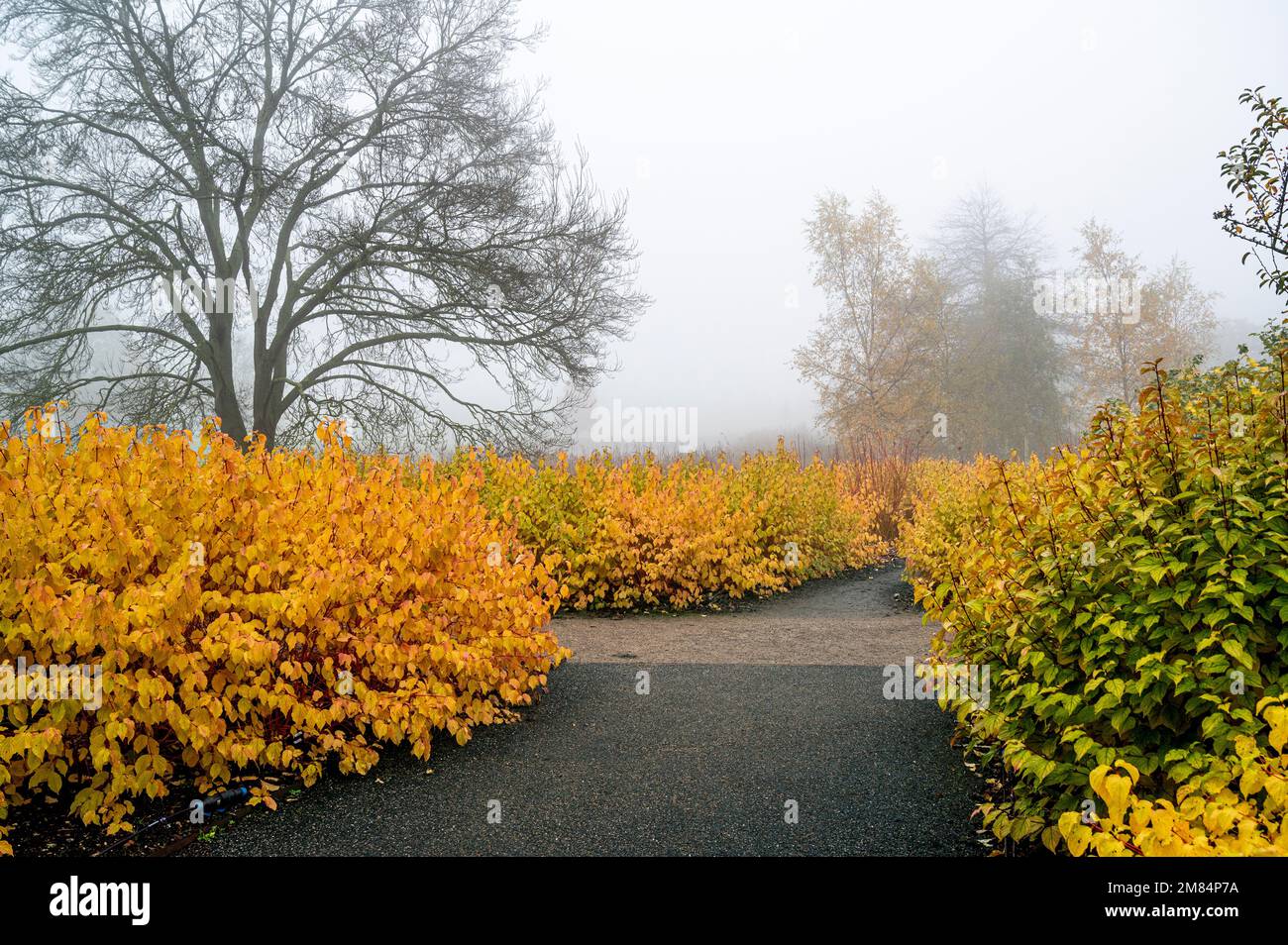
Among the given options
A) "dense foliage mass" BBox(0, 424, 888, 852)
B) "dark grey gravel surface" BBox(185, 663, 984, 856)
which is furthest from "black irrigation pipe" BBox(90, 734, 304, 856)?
"dark grey gravel surface" BBox(185, 663, 984, 856)

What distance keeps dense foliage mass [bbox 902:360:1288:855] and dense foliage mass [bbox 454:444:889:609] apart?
4.98 meters

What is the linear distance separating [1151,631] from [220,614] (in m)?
3.53

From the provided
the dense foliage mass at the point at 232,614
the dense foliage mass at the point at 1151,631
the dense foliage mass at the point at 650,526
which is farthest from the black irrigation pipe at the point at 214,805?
the dense foliage mass at the point at 650,526

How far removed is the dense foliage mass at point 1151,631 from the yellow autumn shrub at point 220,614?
2.44m

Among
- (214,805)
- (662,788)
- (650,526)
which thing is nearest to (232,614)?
(214,805)

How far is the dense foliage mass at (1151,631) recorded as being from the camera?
220 centimetres

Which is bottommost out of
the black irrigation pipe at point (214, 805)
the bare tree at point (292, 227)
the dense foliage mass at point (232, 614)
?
the black irrigation pipe at point (214, 805)

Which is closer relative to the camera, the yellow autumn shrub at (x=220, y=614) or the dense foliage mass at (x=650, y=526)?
the yellow autumn shrub at (x=220, y=614)

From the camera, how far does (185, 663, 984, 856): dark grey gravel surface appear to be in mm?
3188

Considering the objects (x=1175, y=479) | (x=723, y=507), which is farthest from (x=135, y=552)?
(x=723, y=507)

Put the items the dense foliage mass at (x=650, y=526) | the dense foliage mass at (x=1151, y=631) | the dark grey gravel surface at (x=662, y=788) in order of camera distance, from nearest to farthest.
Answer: the dense foliage mass at (x=1151, y=631) < the dark grey gravel surface at (x=662, y=788) < the dense foliage mass at (x=650, y=526)

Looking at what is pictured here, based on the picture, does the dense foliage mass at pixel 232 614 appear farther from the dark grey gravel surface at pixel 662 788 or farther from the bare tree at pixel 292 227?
the bare tree at pixel 292 227

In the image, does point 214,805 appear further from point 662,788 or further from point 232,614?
point 662,788
